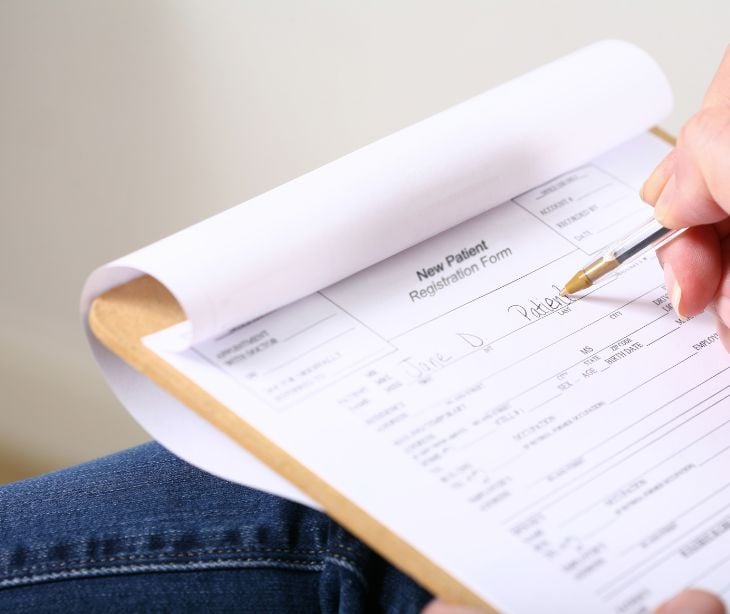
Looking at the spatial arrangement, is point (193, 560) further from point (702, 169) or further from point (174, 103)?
point (174, 103)

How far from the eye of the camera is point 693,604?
394mm

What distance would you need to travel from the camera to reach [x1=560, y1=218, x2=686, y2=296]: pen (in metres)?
0.54

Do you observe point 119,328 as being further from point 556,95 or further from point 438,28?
point 438,28

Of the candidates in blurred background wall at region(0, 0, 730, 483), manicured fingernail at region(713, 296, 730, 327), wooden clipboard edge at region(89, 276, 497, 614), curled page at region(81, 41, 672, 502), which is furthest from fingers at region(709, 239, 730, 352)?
blurred background wall at region(0, 0, 730, 483)

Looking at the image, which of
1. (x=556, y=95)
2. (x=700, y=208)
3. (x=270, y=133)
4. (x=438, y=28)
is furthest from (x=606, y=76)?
(x=270, y=133)

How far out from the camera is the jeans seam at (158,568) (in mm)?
557

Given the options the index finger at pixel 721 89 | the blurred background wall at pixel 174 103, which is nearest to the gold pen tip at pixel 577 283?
the index finger at pixel 721 89

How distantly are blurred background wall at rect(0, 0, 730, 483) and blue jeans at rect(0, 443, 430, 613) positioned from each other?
0.54 meters

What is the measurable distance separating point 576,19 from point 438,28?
5.1 inches

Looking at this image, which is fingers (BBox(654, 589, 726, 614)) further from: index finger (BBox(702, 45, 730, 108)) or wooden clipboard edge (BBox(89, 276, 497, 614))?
index finger (BBox(702, 45, 730, 108))

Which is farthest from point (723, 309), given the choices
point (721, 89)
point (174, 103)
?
point (174, 103)

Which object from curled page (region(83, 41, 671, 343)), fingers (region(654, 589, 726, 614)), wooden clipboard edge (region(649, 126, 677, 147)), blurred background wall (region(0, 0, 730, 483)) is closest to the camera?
fingers (region(654, 589, 726, 614))

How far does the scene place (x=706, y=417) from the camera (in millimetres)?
489

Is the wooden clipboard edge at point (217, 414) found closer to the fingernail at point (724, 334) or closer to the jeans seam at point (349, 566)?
the jeans seam at point (349, 566)
